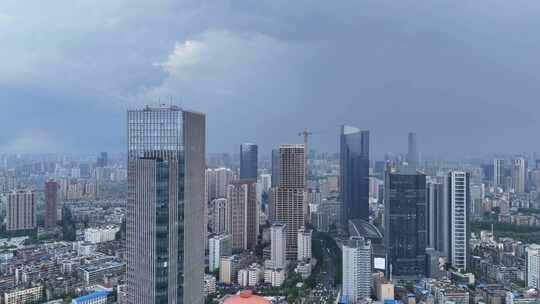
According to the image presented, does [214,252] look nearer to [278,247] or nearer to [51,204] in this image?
[278,247]

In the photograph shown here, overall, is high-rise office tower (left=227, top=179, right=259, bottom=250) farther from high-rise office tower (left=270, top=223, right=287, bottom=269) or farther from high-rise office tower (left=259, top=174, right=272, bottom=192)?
high-rise office tower (left=259, top=174, right=272, bottom=192)

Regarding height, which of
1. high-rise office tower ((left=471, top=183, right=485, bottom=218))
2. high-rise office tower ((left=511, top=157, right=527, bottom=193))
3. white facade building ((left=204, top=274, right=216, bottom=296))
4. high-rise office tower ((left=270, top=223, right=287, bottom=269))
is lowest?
white facade building ((left=204, top=274, right=216, bottom=296))

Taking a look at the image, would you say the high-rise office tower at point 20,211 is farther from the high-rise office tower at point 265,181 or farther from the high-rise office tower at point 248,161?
the high-rise office tower at point 265,181

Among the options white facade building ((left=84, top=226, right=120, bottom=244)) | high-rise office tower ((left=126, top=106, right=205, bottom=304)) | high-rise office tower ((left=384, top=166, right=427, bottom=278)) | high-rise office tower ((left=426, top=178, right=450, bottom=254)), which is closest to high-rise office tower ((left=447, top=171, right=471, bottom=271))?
high-rise office tower ((left=426, top=178, right=450, bottom=254))

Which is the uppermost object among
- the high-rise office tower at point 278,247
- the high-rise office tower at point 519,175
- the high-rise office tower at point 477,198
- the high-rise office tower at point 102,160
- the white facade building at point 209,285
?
the high-rise office tower at point 102,160

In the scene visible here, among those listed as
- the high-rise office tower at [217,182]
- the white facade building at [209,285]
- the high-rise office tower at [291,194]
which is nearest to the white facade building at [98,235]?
the high-rise office tower at [217,182]

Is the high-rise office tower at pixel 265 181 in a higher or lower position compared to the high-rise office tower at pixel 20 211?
higher

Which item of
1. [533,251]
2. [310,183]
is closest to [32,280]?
[533,251]
